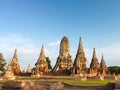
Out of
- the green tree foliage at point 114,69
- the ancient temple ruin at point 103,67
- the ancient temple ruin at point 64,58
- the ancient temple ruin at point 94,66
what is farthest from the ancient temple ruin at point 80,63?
the green tree foliage at point 114,69

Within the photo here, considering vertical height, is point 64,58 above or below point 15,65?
above

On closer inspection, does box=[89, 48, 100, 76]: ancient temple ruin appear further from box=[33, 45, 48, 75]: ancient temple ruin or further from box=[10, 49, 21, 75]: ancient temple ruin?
box=[10, 49, 21, 75]: ancient temple ruin

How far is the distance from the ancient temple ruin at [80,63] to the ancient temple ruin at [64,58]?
3308 mm

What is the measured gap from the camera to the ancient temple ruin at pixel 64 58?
5406 centimetres

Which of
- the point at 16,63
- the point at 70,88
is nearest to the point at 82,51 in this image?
the point at 16,63

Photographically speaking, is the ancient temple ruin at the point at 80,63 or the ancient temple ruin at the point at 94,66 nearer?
the ancient temple ruin at the point at 80,63

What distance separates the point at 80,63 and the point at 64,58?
5397 mm

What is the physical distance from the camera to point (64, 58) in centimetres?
5459

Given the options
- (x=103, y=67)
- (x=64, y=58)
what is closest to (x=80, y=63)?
(x=64, y=58)

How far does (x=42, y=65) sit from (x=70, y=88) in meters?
33.6

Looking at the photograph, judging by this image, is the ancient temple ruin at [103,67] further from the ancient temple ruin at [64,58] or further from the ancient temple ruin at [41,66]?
the ancient temple ruin at [41,66]

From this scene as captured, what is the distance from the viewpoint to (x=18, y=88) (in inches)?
680

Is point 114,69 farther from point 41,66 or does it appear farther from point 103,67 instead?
point 41,66

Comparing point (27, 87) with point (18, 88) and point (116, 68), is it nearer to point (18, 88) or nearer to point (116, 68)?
point (18, 88)
